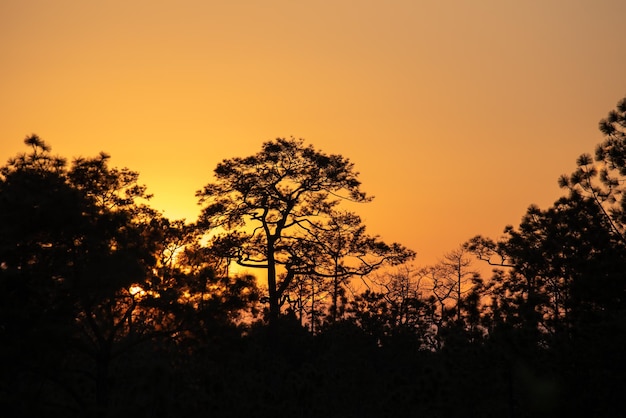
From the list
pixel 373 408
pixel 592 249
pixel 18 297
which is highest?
pixel 592 249

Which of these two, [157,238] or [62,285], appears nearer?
[62,285]

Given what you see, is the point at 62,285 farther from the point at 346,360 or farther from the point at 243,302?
the point at 346,360

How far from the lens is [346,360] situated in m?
39.3

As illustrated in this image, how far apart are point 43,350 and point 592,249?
66.9 ft

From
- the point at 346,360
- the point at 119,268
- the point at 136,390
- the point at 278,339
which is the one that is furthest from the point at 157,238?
the point at 278,339

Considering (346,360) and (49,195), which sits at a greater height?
(49,195)

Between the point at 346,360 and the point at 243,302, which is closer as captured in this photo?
the point at 243,302

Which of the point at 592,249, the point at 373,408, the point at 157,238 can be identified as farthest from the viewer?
the point at 373,408

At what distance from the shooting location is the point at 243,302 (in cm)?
3067

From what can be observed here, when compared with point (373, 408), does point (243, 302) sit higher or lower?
higher

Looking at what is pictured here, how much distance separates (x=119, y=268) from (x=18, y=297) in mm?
3163

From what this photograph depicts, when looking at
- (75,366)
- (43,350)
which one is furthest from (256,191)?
(43,350)

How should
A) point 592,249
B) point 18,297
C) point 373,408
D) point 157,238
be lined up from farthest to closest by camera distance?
point 373,408 < point 592,249 < point 157,238 < point 18,297

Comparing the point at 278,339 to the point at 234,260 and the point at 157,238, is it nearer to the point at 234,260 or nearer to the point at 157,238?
the point at 234,260
